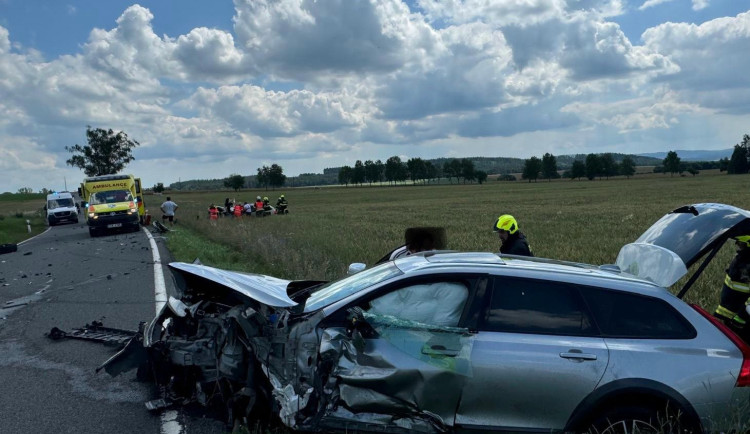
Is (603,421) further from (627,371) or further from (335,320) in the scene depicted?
(335,320)

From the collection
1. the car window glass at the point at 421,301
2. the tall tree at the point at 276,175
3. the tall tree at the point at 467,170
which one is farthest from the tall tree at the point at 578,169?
the car window glass at the point at 421,301

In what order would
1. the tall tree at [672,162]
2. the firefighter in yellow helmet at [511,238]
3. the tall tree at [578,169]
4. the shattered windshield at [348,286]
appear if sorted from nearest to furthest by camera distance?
the shattered windshield at [348,286] → the firefighter in yellow helmet at [511,238] → the tall tree at [672,162] → the tall tree at [578,169]

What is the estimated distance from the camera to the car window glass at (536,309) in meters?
3.74

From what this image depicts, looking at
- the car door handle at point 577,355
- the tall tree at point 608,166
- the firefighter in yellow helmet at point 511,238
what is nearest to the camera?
the car door handle at point 577,355

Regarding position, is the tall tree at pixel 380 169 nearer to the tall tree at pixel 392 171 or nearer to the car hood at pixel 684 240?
the tall tree at pixel 392 171

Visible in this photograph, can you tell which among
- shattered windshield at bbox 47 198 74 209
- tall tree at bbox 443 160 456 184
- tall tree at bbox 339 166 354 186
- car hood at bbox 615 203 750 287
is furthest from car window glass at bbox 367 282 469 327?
tall tree at bbox 339 166 354 186

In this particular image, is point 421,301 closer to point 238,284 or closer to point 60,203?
point 238,284

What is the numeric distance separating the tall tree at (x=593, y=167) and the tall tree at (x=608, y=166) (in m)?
1.21

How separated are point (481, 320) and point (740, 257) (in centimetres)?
282

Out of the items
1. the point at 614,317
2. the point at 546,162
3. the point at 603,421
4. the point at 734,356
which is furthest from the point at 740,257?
the point at 546,162

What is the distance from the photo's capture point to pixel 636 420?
3.62m

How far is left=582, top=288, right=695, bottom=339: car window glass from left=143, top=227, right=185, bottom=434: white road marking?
10.6 feet

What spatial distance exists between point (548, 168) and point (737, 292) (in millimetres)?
159886

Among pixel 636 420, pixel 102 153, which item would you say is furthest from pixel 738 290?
pixel 102 153
